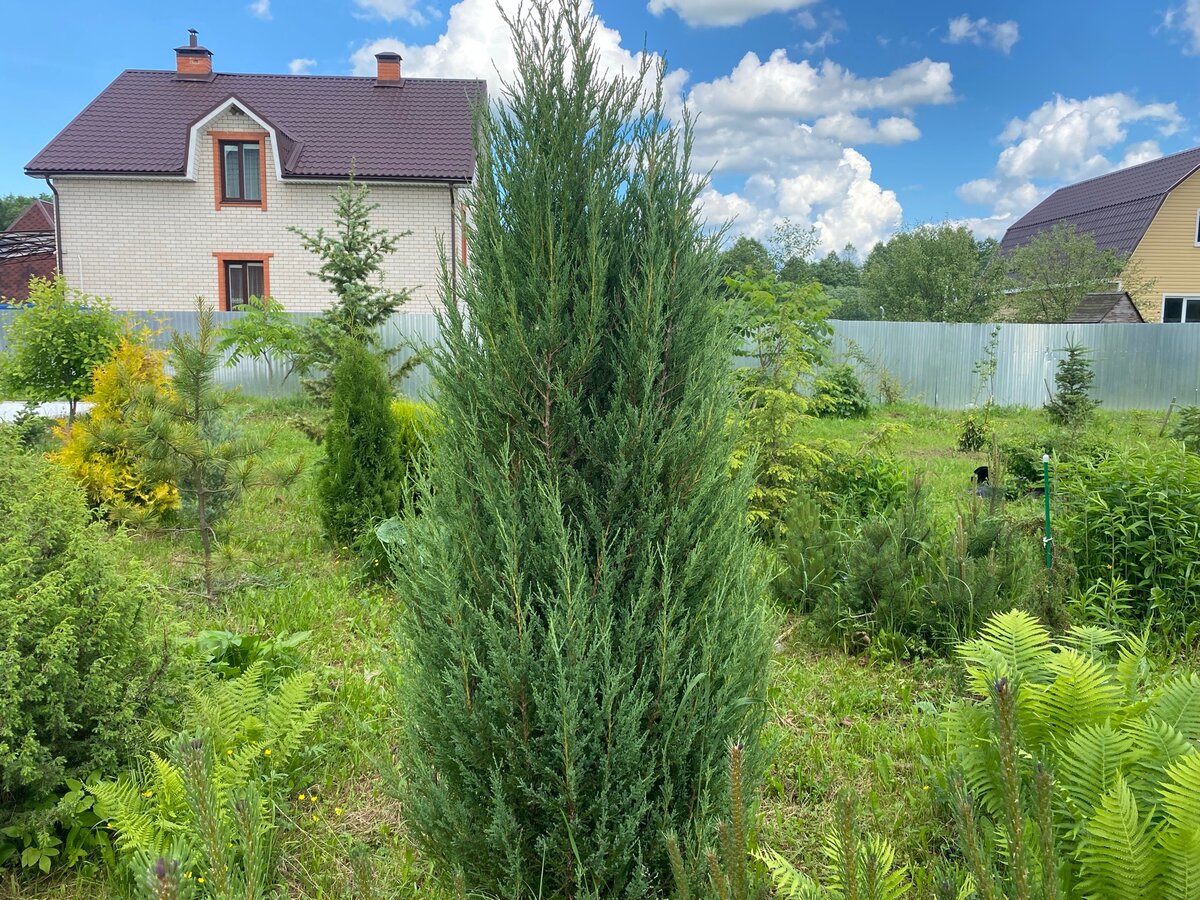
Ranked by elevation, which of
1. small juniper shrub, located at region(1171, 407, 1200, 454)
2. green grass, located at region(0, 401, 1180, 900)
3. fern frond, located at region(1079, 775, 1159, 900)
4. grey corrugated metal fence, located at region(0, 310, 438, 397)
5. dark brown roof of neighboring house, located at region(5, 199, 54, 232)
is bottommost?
green grass, located at region(0, 401, 1180, 900)

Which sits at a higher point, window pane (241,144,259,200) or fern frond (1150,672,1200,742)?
window pane (241,144,259,200)

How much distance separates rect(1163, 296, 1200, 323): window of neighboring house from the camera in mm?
26922

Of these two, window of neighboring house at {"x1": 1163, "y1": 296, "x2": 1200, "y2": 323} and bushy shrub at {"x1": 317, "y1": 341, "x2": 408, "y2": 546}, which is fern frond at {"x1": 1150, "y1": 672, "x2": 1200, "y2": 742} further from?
window of neighboring house at {"x1": 1163, "y1": 296, "x2": 1200, "y2": 323}

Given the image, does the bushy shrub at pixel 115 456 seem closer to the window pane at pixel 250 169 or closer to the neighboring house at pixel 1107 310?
the window pane at pixel 250 169

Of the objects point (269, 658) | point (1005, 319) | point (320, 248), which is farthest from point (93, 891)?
point (1005, 319)

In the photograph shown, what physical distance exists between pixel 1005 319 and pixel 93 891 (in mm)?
28008

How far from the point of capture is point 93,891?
2.94 metres

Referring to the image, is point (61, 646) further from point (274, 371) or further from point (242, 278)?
point (242, 278)

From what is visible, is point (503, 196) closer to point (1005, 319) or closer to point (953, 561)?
point (953, 561)

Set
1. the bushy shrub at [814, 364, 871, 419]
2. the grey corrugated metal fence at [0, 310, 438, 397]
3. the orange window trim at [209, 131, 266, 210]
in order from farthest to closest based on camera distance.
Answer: the orange window trim at [209, 131, 266, 210] < the grey corrugated metal fence at [0, 310, 438, 397] < the bushy shrub at [814, 364, 871, 419]

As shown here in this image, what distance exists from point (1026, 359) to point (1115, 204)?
13518 mm

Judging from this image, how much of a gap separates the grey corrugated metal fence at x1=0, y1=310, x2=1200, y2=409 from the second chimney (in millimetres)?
8229

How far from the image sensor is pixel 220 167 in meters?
20.5

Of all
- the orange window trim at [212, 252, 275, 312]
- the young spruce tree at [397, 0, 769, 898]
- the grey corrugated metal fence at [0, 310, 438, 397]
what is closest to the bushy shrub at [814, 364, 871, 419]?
the grey corrugated metal fence at [0, 310, 438, 397]
